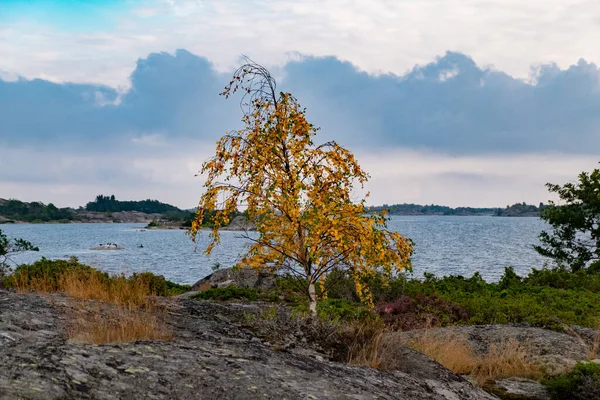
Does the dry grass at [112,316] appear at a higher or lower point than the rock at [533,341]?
higher

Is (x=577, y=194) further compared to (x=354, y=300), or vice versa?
(x=577, y=194)

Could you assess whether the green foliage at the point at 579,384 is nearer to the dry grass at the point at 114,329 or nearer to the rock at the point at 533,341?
the rock at the point at 533,341

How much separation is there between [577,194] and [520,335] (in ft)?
79.7

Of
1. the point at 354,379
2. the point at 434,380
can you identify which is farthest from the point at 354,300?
the point at 354,379

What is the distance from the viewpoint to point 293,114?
10.9m

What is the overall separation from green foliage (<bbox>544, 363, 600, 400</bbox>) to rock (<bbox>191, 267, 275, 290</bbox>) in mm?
14526

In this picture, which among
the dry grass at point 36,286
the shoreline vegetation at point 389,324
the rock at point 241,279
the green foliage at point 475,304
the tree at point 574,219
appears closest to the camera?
the shoreline vegetation at point 389,324

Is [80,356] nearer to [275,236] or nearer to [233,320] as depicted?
[233,320]

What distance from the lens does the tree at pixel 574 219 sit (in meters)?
34.2

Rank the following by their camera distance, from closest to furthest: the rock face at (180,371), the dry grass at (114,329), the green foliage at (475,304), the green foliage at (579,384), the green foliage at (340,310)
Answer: the rock face at (180,371) → the dry grass at (114,329) → the green foliage at (579,384) → the green foliage at (340,310) → the green foliage at (475,304)

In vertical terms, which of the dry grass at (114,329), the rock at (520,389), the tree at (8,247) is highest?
the dry grass at (114,329)

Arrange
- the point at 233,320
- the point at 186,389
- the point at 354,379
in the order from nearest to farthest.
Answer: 1. the point at 186,389
2. the point at 354,379
3. the point at 233,320

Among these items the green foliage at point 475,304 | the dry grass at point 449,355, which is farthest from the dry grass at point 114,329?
the green foliage at point 475,304

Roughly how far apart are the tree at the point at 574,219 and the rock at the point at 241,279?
64.0 ft
